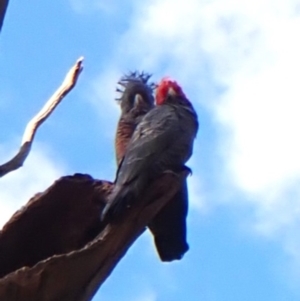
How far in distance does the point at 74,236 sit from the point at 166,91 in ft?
2.44

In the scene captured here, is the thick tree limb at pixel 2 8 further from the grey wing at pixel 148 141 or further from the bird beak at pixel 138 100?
the bird beak at pixel 138 100

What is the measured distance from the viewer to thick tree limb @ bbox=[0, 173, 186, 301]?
1434 mm

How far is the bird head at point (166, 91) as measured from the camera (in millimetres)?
→ 2377

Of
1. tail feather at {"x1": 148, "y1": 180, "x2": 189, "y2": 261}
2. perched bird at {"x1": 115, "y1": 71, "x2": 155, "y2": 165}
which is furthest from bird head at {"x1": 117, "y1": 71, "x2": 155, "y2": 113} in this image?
tail feather at {"x1": 148, "y1": 180, "x2": 189, "y2": 261}

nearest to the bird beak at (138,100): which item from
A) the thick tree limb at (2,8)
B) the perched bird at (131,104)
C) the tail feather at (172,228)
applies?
the perched bird at (131,104)

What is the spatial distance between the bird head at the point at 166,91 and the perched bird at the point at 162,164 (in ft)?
0.36

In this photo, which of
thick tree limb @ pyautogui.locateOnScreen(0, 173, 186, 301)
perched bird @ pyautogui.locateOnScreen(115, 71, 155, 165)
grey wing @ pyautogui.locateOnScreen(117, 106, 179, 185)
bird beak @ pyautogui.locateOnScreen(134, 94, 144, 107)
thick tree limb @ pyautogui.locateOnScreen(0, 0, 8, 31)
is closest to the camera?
thick tree limb @ pyautogui.locateOnScreen(0, 173, 186, 301)

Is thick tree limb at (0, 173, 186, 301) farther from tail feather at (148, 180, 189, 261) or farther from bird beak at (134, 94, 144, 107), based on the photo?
bird beak at (134, 94, 144, 107)

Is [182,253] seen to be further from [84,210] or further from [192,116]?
[192,116]

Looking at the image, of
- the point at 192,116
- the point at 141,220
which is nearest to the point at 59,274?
the point at 141,220

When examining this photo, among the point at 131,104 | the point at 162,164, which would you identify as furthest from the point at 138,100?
the point at 162,164

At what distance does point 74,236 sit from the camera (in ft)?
5.82

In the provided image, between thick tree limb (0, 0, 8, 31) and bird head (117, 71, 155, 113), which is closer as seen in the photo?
thick tree limb (0, 0, 8, 31)

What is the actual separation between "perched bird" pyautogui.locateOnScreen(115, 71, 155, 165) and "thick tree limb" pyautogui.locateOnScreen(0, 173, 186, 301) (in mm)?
413
